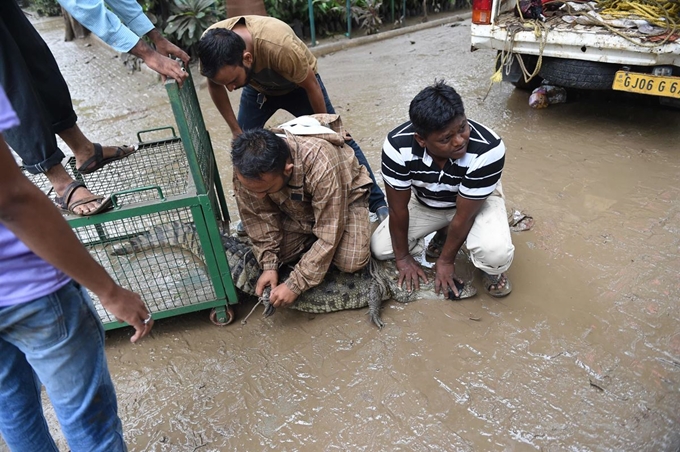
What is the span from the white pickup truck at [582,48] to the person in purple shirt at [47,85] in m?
3.14

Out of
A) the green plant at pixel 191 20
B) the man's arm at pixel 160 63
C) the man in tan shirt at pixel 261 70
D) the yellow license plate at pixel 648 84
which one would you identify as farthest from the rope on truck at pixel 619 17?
the green plant at pixel 191 20

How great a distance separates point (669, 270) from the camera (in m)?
2.55

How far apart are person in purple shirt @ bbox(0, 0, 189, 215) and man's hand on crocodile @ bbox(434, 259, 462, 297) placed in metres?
1.59

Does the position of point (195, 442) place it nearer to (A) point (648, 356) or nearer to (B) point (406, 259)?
(B) point (406, 259)

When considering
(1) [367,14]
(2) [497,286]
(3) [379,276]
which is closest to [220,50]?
(3) [379,276]

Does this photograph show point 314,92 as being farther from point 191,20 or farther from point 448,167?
point 191,20

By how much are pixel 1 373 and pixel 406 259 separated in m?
1.89

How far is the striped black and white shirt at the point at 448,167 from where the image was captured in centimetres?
223

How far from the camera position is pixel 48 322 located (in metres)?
1.21

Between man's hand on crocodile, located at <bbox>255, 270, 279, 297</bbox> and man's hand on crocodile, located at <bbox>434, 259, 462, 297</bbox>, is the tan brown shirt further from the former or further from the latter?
man's hand on crocodile, located at <bbox>434, 259, 462, 297</bbox>

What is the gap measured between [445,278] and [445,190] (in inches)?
18.6

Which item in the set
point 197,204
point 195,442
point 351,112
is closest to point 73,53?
point 351,112

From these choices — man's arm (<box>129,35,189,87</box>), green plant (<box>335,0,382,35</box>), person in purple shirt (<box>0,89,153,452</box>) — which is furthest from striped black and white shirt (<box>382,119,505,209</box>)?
green plant (<box>335,0,382,35</box>)

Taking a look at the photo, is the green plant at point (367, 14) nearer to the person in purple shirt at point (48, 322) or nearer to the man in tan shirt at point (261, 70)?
the man in tan shirt at point (261, 70)
